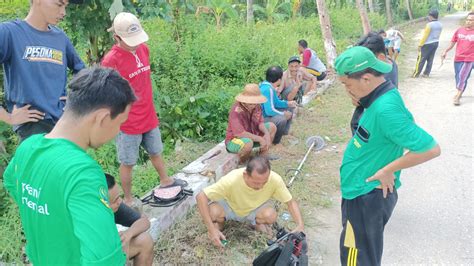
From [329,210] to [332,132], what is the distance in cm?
259

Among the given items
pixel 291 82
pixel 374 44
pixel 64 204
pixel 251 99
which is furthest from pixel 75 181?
pixel 291 82

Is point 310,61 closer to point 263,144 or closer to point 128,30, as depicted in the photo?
point 263,144

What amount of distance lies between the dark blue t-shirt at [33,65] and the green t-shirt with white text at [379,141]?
2.08m

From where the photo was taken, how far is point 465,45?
7977 mm

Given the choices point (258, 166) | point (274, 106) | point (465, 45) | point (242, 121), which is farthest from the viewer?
point (465, 45)

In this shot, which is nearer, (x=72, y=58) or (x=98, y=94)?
(x=98, y=94)

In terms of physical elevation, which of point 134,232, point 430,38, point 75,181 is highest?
point 75,181

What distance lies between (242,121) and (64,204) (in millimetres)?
3820

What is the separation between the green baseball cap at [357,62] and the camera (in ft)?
7.47

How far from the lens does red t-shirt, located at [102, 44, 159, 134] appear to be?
3.33 metres

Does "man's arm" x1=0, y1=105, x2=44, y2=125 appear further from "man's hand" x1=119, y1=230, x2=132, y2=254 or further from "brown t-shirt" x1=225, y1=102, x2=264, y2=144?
"brown t-shirt" x1=225, y1=102, x2=264, y2=144

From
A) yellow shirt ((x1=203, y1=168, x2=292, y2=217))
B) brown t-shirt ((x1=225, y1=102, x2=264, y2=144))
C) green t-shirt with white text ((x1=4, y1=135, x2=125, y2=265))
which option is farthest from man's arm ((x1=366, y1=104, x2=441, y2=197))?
brown t-shirt ((x1=225, y1=102, x2=264, y2=144))

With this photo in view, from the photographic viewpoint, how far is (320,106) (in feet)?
26.7

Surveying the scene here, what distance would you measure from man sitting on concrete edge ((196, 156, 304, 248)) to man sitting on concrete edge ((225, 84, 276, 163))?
1392 millimetres
